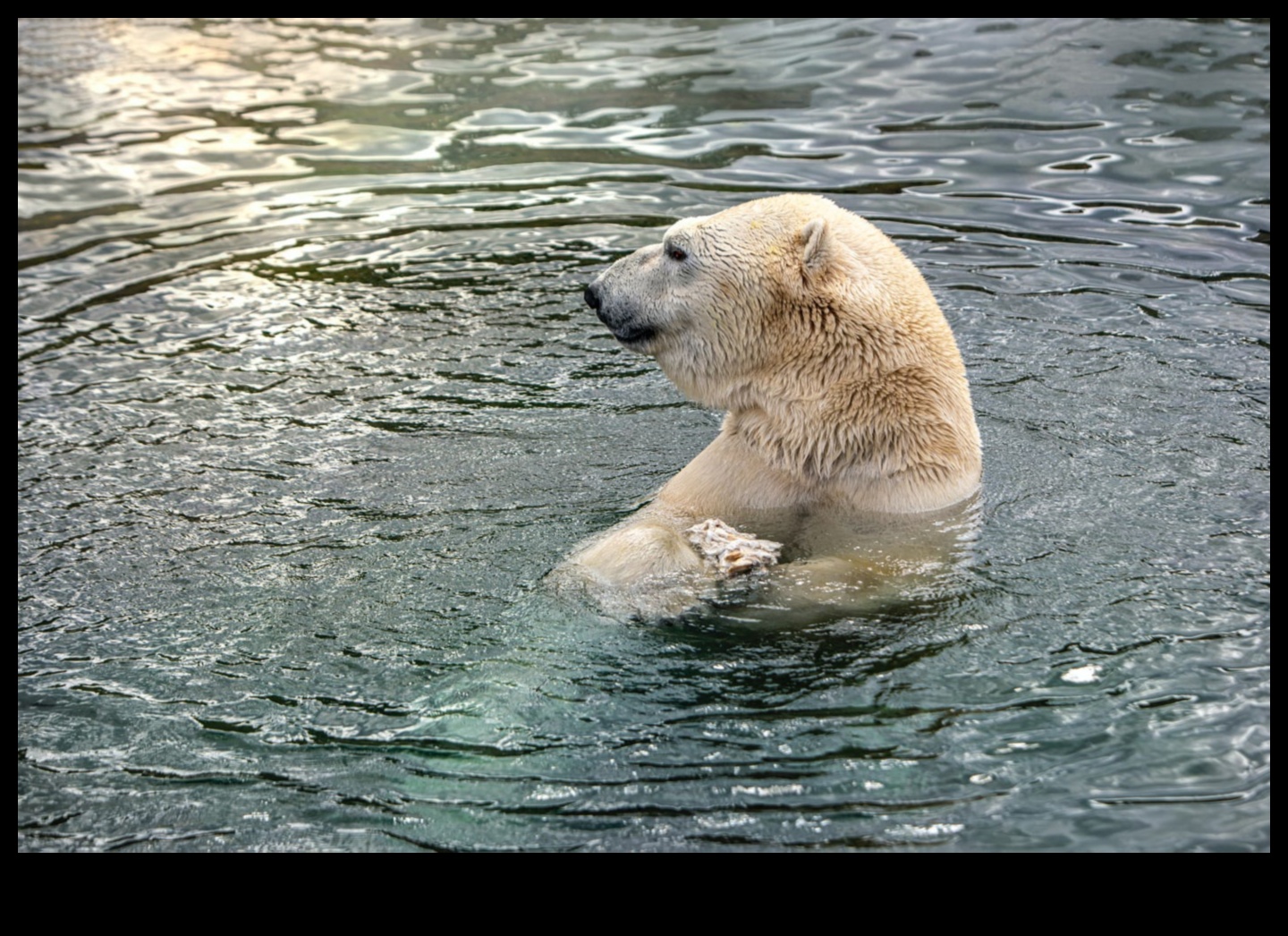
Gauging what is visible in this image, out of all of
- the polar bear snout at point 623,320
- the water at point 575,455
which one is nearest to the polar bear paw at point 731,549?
the water at point 575,455

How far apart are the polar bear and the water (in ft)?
0.99

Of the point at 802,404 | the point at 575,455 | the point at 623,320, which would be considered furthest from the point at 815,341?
the point at 575,455

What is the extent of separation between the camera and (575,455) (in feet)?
20.4

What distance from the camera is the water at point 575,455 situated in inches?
151

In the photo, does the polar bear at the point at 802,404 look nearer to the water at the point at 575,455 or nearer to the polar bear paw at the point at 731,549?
the polar bear paw at the point at 731,549

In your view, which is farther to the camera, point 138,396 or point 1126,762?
point 138,396

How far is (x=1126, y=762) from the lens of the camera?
3824mm

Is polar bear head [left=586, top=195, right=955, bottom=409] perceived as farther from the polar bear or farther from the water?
the water

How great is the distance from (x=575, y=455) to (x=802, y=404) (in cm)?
157

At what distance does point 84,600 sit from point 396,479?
4.69 ft

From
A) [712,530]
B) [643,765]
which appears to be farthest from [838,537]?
[643,765]
